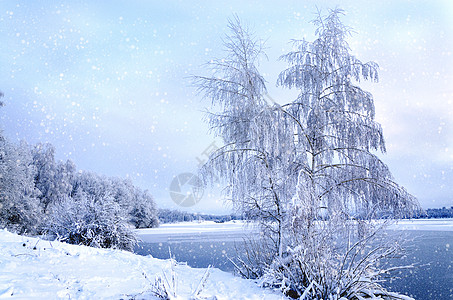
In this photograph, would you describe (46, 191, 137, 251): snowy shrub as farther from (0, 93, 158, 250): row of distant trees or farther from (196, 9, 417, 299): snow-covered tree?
(196, 9, 417, 299): snow-covered tree

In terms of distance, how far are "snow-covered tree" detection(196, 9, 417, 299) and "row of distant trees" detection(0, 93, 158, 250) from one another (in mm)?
9532

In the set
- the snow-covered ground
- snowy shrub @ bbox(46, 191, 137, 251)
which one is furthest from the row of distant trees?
the snow-covered ground

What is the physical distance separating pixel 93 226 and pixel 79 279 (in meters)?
10.6

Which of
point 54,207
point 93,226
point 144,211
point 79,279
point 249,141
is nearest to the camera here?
point 79,279

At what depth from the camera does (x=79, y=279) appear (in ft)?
13.9

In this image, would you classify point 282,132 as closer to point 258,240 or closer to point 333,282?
point 258,240

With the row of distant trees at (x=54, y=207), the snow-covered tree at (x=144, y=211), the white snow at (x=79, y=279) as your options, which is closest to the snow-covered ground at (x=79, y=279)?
the white snow at (x=79, y=279)

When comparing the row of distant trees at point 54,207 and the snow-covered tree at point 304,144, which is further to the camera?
the row of distant trees at point 54,207

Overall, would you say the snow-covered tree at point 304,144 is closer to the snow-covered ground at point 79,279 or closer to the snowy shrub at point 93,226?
the snow-covered ground at point 79,279

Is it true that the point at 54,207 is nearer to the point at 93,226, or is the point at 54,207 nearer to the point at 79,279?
the point at 93,226

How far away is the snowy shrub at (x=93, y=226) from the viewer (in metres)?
13.4

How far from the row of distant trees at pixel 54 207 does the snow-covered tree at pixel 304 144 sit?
9.53 meters

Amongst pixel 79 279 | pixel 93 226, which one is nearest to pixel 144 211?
pixel 93 226

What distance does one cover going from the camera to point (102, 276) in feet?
15.3
